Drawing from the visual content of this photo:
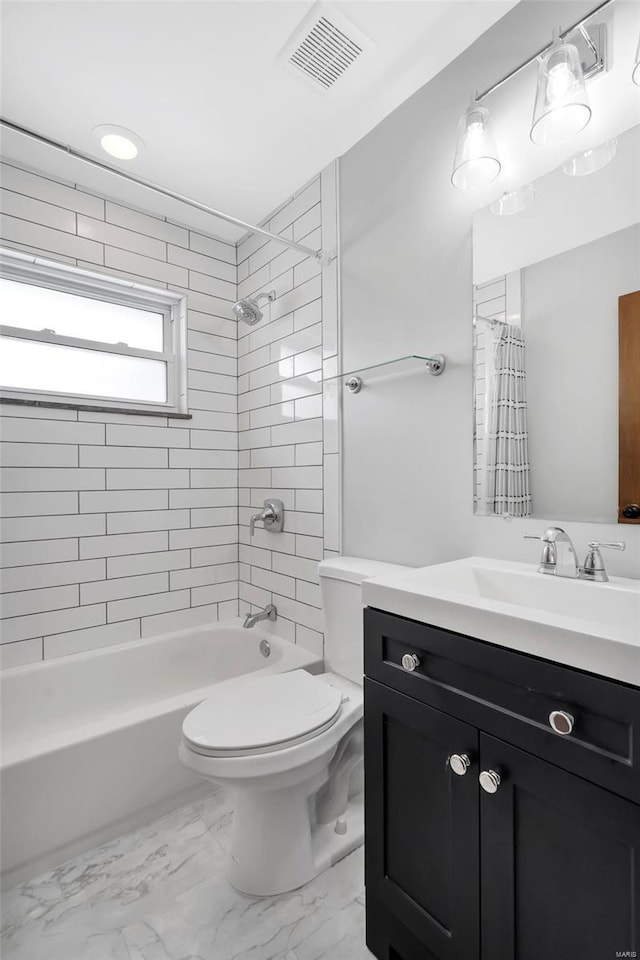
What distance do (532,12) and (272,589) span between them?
2.23 m

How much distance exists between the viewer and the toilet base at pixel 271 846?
1328mm

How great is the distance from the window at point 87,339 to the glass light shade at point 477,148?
1545 millimetres

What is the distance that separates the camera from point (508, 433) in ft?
4.32

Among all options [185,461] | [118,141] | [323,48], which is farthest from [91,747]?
[323,48]

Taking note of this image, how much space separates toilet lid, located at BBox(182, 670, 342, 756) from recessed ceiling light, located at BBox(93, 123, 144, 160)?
2.06 meters

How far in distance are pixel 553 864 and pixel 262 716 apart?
0.81 meters

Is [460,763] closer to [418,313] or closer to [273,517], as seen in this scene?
[418,313]

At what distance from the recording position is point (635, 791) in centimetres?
64

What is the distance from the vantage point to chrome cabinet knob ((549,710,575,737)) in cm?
70

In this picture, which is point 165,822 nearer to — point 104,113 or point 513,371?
point 513,371

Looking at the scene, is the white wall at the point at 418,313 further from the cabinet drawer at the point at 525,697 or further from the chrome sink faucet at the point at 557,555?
the cabinet drawer at the point at 525,697

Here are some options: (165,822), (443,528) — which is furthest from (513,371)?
(165,822)

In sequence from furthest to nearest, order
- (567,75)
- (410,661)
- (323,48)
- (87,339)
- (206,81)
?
1. (87,339)
2. (206,81)
3. (323,48)
4. (567,75)
5. (410,661)

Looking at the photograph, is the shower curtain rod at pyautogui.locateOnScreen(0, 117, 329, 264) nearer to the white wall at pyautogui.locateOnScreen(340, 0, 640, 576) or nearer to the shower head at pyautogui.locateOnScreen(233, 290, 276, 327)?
the white wall at pyautogui.locateOnScreen(340, 0, 640, 576)
